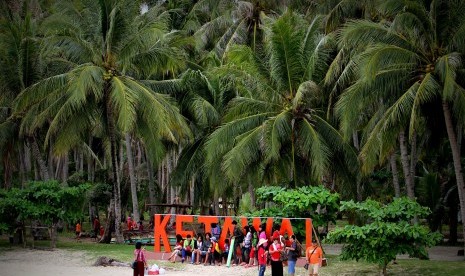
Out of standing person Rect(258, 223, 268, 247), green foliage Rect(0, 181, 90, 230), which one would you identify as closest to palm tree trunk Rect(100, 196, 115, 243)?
green foliage Rect(0, 181, 90, 230)

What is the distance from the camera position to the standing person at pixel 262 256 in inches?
744

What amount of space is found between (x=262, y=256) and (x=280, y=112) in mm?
9003

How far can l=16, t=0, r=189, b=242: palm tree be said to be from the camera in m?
27.7

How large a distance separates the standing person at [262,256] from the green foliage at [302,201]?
84.6 inches

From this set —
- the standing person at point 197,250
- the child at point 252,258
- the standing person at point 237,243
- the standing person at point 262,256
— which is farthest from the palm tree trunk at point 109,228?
the standing person at point 262,256

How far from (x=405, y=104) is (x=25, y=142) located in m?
19.5

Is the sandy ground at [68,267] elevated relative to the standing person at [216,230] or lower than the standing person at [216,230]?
lower

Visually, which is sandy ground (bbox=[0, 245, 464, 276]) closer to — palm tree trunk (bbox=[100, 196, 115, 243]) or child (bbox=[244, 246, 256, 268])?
child (bbox=[244, 246, 256, 268])

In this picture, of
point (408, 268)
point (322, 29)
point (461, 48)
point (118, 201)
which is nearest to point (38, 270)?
point (118, 201)

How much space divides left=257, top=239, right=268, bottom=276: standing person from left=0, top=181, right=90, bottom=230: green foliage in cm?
1085

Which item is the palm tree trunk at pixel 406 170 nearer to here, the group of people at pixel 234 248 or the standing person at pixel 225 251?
the group of people at pixel 234 248

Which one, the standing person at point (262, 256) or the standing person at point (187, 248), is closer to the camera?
the standing person at point (262, 256)

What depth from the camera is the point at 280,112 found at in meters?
26.9

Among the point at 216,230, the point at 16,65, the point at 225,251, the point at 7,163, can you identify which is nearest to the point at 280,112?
the point at 216,230
